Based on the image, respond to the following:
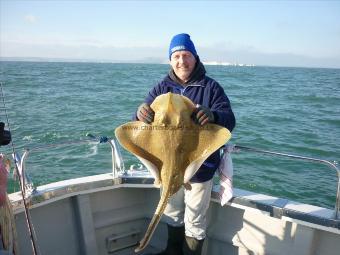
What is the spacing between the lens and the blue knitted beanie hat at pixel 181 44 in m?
3.47

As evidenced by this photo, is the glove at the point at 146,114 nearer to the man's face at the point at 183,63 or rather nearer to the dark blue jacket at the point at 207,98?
the dark blue jacket at the point at 207,98

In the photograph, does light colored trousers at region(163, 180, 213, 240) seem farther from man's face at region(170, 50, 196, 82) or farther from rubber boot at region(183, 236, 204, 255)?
man's face at region(170, 50, 196, 82)

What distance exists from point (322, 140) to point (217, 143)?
43.2 ft

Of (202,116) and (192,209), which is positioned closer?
(202,116)

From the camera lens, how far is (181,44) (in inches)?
137

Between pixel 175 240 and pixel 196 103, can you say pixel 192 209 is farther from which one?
pixel 196 103

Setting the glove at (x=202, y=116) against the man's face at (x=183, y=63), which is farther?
the man's face at (x=183, y=63)

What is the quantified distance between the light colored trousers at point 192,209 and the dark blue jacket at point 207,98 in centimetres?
16

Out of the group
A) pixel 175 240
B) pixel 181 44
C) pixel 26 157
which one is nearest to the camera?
pixel 181 44

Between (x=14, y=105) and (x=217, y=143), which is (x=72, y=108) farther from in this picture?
(x=217, y=143)

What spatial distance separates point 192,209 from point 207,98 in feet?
4.09

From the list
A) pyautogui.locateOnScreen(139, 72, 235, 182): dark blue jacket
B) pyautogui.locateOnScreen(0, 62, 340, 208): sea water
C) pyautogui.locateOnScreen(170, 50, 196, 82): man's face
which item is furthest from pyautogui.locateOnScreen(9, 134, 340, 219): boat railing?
pyautogui.locateOnScreen(170, 50, 196, 82): man's face

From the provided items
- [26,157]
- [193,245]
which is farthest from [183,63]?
[193,245]

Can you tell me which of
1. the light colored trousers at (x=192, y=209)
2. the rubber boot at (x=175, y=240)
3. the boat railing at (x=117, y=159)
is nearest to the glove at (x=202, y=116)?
the light colored trousers at (x=192, y=209)
